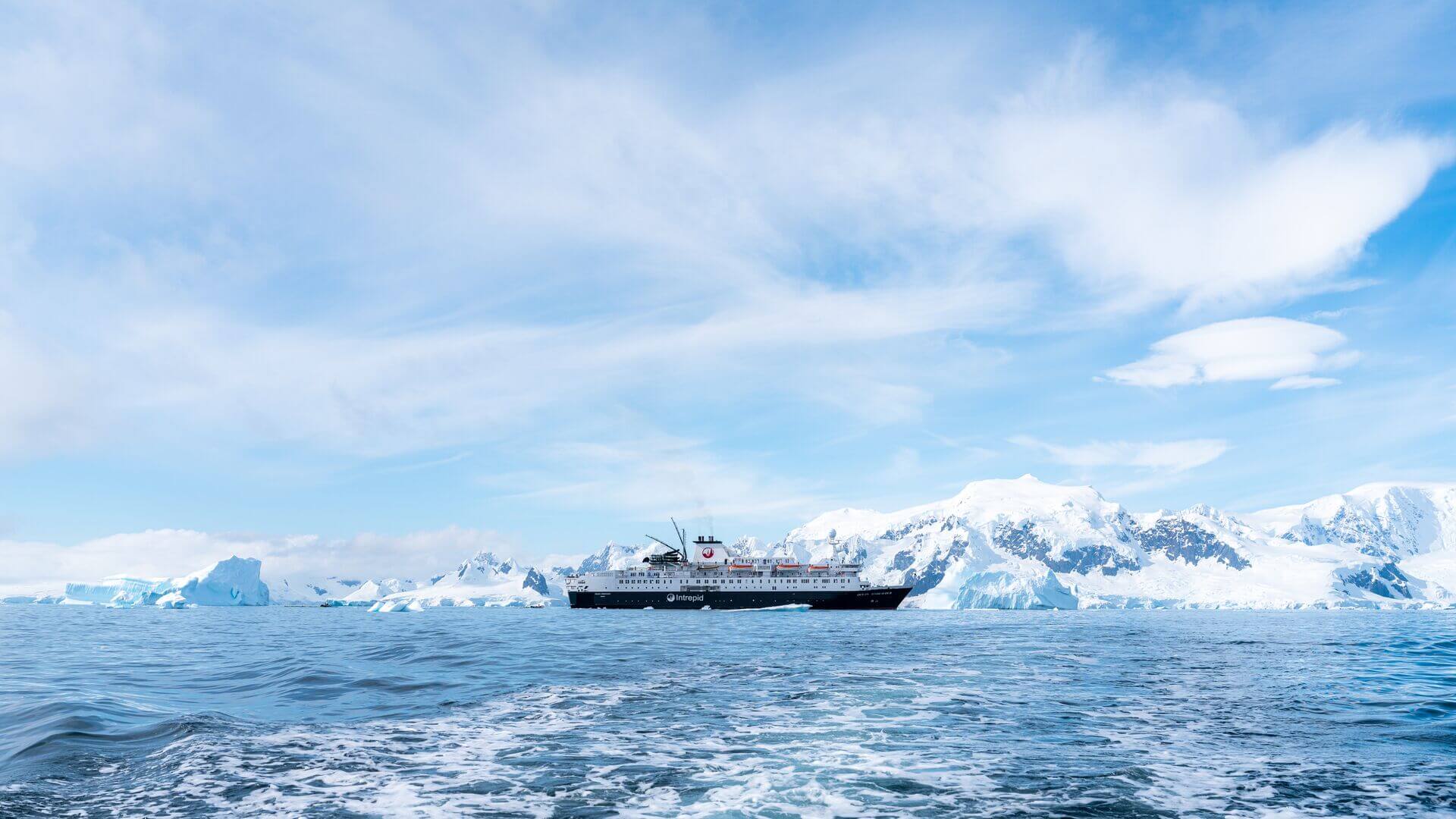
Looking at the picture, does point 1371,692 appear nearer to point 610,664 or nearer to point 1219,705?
point 1219,705

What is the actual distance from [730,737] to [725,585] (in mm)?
104456

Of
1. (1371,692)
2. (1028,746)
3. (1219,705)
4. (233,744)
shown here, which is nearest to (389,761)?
(233,744)

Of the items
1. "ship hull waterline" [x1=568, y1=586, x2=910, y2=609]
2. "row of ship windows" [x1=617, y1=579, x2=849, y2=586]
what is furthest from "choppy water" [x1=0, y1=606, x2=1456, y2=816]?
"row of ship windows" [x1=617, y1=579, x2=849, y2=586]

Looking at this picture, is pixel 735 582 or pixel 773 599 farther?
pixel 735 582

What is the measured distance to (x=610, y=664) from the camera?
95.3ft

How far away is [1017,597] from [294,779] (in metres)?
187

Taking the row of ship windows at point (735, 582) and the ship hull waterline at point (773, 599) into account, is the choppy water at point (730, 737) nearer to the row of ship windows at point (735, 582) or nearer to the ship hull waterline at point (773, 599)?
the ship hull waterline at point (773, 599)

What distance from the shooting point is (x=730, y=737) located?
15.1 m

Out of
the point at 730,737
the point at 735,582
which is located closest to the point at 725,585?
the point at 735,582

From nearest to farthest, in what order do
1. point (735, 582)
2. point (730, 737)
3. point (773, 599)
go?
point (730, 737)
point (773, 599)
point (735, 582)

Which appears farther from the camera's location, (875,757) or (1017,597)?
(1017,597)

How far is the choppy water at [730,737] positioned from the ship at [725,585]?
8752cm

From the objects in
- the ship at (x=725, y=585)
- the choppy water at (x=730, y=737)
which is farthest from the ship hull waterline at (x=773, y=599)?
the choppy water at (x=730, y=737)

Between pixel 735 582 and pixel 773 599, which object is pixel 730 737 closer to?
pixel 773 599
